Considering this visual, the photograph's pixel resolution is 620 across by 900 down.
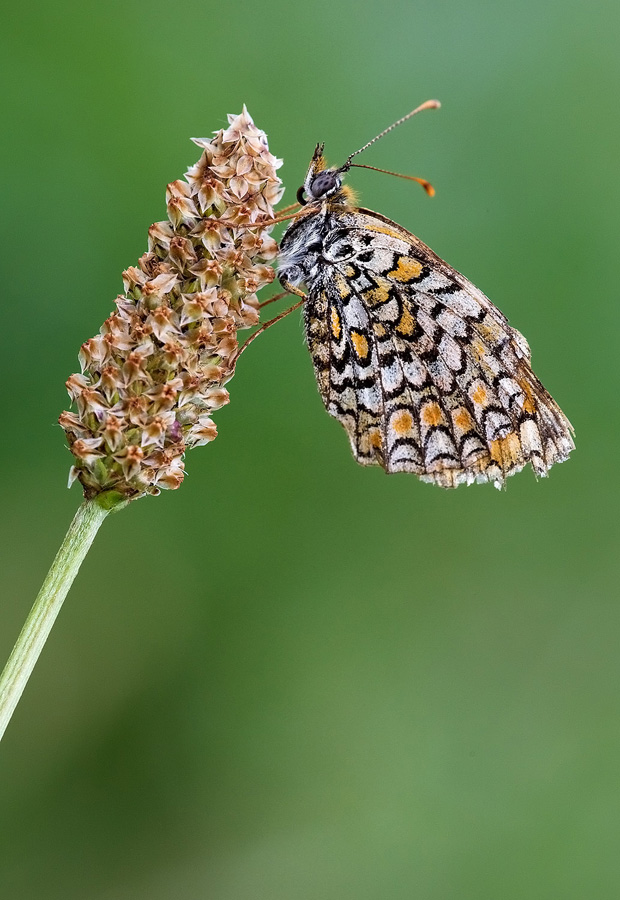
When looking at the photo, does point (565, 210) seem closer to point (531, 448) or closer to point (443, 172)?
point (443, 172)

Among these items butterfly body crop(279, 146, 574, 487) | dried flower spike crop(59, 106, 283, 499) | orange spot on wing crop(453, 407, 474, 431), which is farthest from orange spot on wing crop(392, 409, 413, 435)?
dried flower spike crop(59, 106, 283, 499)

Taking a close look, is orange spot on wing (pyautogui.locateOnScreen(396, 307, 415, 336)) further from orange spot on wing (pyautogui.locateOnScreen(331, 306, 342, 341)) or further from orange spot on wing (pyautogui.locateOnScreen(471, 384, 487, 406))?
orange spot on wing (pyautogui.locateOnScreen(471, 384, 487, 406))

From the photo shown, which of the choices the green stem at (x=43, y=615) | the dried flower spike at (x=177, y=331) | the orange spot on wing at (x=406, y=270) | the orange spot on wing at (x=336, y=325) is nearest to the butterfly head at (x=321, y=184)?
the orange spot on wing at (x=406, y=270)

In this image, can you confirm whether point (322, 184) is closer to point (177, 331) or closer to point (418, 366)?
point (418, 366)

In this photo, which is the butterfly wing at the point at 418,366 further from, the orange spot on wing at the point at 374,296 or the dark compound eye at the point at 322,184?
the dark compound eye at the point at 322,184

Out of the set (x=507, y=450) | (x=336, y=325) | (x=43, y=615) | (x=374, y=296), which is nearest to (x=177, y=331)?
(x=43, y=615)

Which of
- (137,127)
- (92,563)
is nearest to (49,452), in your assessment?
(92,563)
